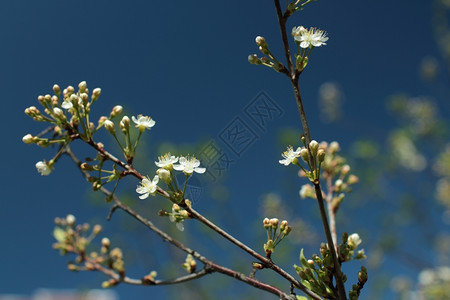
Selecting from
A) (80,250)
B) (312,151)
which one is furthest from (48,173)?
(312,151)

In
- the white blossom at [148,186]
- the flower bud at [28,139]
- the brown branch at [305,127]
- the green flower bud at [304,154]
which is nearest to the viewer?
the brown branch at [305,127]

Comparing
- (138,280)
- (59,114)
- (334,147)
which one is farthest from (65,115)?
(334,147)

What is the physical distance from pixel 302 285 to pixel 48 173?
1.10 m

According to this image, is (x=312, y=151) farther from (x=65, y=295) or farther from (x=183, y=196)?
(x=65, y=295)

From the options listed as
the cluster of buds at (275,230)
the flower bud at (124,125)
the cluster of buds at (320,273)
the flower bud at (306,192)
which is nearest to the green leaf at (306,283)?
the cluster of buds at (320,273)

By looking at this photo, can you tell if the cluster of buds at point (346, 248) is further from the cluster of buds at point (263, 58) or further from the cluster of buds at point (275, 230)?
the cluster of buds at point (263, 58)

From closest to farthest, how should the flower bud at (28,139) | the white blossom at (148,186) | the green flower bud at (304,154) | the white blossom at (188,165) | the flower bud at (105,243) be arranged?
the green flower bud at (304,154), the white blossom at (148,186), the white blossom at (188,165), the flower bud at (28,139), the flower bud at (105,243)

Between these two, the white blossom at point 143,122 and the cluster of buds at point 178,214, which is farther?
the white blossom at point 143,122

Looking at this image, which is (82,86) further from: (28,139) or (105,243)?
(105,243)

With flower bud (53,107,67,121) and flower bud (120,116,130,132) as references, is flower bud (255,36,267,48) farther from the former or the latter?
flower bud (53,107,67,121)

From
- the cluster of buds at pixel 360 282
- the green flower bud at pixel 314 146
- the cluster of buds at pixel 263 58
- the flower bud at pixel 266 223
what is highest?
the cluster of buds at pixel 263 58

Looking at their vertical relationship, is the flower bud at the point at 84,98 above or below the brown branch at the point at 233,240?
above

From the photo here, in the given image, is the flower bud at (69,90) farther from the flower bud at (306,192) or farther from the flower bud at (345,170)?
the flower bud at (345,170)

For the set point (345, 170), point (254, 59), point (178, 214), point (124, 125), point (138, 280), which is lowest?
point (138, 280)
